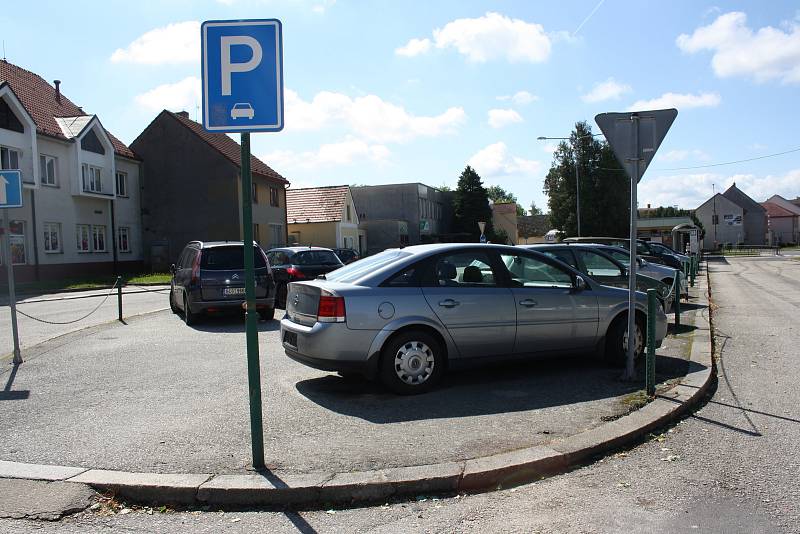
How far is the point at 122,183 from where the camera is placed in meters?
37.5

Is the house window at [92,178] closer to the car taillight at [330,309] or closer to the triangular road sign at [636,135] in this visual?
the car taillight at [330,309]

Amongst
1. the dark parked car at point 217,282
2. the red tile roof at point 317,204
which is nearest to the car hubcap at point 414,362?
the dark parked car at point 217,282

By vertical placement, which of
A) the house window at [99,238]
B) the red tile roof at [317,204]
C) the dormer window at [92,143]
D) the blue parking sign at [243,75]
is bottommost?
the house window at [99,238]

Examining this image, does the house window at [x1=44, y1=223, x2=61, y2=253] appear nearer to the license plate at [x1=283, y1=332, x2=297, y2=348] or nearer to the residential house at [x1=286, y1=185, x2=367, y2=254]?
the residential house at [x1=286, y1=185, x2=367, y2=254]

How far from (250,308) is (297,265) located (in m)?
12.6

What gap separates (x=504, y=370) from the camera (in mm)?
8031

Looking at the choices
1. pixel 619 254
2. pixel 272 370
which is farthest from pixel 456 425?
pixel 619 254

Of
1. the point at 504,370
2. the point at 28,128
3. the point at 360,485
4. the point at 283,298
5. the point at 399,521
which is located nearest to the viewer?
the point at 399,521

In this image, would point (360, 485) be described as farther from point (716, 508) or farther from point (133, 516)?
point (716, 508)

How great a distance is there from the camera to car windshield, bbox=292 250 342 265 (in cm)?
1730

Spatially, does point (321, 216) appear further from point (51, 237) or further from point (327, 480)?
point (327, 480)

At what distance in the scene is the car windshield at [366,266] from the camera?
7102 mm

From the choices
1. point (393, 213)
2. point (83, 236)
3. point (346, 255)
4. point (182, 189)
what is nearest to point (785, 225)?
point (393, 213)

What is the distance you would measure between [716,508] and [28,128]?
31.0 meters
